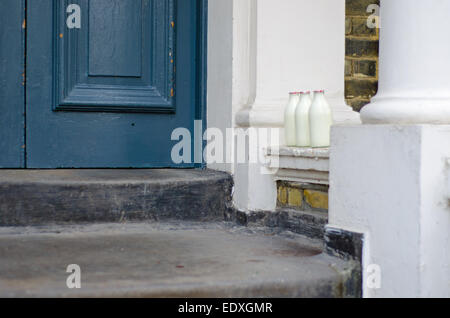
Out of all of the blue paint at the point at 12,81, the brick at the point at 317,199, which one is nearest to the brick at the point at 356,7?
the brick at the point at 317,199

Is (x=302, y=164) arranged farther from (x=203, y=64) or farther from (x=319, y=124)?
(x=203, y=64)

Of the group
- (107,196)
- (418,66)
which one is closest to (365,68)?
(418,66)

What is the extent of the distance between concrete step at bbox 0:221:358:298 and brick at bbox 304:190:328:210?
130mm

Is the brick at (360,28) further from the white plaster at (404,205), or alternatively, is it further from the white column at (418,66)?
the white plaster at (404,205)

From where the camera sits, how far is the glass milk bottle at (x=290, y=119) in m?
2.29

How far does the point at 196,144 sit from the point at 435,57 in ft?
4.06

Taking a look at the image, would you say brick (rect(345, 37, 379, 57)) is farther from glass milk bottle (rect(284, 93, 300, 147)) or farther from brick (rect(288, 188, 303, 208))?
brick (rect(288, 188, 303, 208))

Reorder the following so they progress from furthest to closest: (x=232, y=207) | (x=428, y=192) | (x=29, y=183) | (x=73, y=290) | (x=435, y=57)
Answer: (x=232, y=207) < (x=29, y=183) < (x=435, y=57) < (x=428, y=192) < (x=73, y=290)

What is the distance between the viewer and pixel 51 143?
2.60 m

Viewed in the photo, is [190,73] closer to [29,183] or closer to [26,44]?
[26,44]

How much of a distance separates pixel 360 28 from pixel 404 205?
1296mm

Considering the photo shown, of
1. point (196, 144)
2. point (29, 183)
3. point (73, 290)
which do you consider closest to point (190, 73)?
point (196, 144)

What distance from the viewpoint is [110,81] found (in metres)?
2.66

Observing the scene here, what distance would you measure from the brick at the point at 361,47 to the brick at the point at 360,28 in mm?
27
